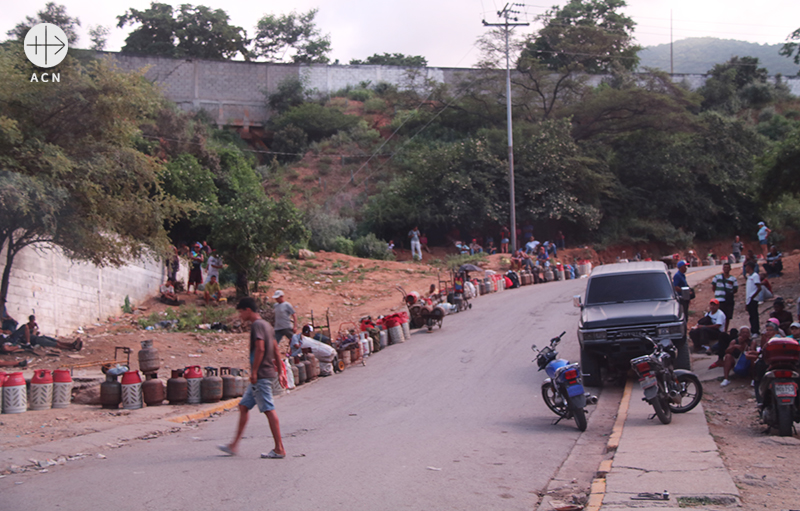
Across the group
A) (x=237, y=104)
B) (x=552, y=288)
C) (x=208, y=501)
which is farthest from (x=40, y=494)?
(x=237, y=104)

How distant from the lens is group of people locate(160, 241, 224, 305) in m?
23.7

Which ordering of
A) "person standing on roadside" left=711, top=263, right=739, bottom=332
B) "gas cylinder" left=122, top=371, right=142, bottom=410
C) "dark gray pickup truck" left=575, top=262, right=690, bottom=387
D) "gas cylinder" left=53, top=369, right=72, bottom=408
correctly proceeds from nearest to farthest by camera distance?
"gas cylinder" left=53, top=369, right=72, bottom=408 → "gas cylinder" left=122, top=371, right=142, bottom=410 → "dark gray pickup truck" left=575, top=262, right=690, bottom=387 → "person standing on roadside" left=711, top=263, right=739, bottom=332

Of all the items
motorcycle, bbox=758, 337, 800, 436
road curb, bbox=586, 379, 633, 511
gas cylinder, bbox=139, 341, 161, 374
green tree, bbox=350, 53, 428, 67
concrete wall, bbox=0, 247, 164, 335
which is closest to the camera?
road curb, bbox=586, 379, 633, 511

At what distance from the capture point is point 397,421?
33.5 ft

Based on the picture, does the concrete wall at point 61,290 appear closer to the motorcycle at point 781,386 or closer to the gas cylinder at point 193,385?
the gas cylinder at point 193,385

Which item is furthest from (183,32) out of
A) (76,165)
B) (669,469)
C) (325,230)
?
(669,469)

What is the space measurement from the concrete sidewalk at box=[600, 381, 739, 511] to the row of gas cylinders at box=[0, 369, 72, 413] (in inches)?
345

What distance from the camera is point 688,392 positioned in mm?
10172

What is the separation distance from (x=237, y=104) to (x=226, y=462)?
50061 millimetres

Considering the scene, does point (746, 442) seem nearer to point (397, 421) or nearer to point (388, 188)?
point (397, 421)

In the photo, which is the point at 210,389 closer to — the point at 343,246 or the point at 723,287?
the point at 723,287

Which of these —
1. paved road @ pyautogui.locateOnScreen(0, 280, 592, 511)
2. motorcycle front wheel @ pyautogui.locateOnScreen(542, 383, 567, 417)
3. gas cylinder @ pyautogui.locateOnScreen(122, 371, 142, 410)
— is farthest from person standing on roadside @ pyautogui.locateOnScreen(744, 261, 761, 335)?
gas cylinder @ pyautogui.locateOnScreen(122, 371, 142, 410)

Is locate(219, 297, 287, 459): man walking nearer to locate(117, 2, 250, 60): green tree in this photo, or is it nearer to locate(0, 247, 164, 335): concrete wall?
locate(0, 247, 164, 335): concrete wall

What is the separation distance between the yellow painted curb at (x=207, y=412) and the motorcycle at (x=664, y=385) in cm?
682
